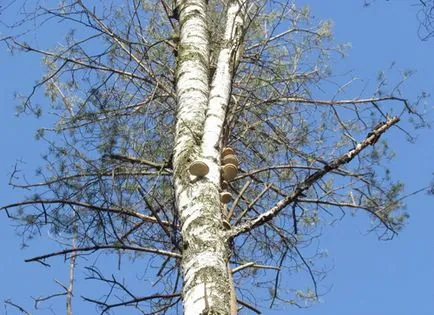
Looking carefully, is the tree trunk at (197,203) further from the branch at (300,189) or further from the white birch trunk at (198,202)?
the branch at (300,189)

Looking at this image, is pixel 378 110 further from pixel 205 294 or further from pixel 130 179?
pixel 205 294

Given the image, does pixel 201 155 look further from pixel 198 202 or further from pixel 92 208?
pixel 92 208

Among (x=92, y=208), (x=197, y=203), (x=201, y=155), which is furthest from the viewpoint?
(x=92, y=208)

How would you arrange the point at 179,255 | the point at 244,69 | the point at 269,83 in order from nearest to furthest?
the point at 179,255
the point at 269,83
the point at 244,69

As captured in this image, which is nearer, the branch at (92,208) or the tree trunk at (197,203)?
the tree trunk at (197,203)

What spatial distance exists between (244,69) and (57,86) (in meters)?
1.54

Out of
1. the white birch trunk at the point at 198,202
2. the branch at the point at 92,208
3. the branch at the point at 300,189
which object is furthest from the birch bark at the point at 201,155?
the branch at the point at 92,208

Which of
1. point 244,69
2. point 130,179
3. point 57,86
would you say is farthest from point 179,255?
point 57,86

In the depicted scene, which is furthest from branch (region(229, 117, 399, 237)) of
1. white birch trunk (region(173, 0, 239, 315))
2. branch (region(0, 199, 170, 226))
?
branch (region(0, 199, 170, 226))

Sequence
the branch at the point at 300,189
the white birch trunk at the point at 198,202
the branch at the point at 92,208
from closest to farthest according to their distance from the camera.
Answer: the white birch trunk at the point at 198,202 → the branch at the point at 300,189 → the branch at the point at 92,208

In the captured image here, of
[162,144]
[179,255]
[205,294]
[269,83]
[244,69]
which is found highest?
[244,69]

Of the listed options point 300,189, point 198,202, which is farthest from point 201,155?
point 300,189

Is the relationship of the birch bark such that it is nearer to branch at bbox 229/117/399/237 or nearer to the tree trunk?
the tree trunk

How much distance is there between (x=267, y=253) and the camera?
Answer: 5.19 metres
